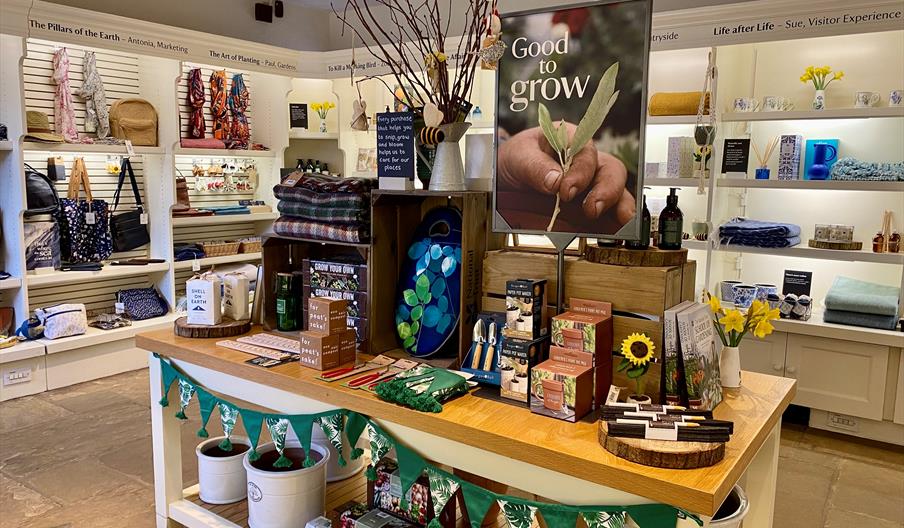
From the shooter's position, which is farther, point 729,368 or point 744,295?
point 744,295

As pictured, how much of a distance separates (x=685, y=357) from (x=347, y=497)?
59.8 inches

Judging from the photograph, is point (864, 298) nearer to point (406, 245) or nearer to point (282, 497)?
point (406, 245)

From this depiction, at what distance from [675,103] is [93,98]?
413cm

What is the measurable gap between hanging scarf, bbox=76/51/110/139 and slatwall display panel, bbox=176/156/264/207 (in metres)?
0.83

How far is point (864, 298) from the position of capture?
3.93 meters

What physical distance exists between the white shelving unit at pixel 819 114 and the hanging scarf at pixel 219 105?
13.4 ft

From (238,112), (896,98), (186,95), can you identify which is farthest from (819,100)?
(186,95)

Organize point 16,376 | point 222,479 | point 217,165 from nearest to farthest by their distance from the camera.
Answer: point 222,479 < point 16,376 < point 217,165

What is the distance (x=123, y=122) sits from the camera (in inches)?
200

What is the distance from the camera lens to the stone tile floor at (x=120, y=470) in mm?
2998

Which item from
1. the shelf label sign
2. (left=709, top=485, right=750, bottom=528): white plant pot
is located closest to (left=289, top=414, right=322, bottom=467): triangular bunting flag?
the shelf label sign

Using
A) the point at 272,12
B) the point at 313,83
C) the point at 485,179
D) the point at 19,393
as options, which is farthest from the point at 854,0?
the point at 19,393

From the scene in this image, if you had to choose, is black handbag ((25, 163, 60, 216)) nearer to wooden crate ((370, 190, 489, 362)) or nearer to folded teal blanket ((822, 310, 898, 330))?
wooden crate ((370, 190, 489, 362))

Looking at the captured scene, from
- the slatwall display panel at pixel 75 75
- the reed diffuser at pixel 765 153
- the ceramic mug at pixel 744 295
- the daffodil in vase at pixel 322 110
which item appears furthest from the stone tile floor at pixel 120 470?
the daffodil in vase at pixel 322 110
